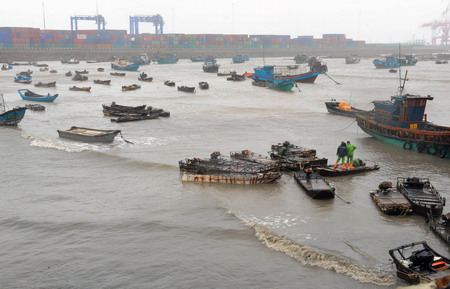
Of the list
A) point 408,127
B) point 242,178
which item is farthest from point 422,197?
point 408,127

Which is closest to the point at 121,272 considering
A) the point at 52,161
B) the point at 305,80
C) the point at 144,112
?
the point at 52,161

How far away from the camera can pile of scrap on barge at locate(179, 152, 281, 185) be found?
20156 mm

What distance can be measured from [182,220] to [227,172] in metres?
4.72

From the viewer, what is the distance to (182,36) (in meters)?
166

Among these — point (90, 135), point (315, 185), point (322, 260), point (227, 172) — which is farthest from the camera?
point (90, 135)

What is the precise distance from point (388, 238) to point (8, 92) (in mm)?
57350

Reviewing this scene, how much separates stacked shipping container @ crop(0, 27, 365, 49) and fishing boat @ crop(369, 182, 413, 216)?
138651 mm

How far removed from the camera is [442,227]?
48.1 ft

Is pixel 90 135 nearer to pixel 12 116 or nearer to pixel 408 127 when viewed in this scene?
pixel 12 116

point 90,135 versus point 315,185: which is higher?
point 90,135

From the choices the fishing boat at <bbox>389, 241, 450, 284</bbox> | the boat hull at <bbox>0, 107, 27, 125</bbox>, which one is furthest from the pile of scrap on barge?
the boat hull at <bbox>0, 107, 27, 125</bbox>

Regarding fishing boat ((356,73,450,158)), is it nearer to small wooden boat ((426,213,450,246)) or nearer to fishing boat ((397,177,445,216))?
fishing boat ((397,177,445,216))

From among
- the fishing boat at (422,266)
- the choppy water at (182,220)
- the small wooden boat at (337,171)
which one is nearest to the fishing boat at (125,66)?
the choppy water at (182,220)

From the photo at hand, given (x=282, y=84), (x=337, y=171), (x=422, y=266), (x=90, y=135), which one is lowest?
(x=422, y=266)
